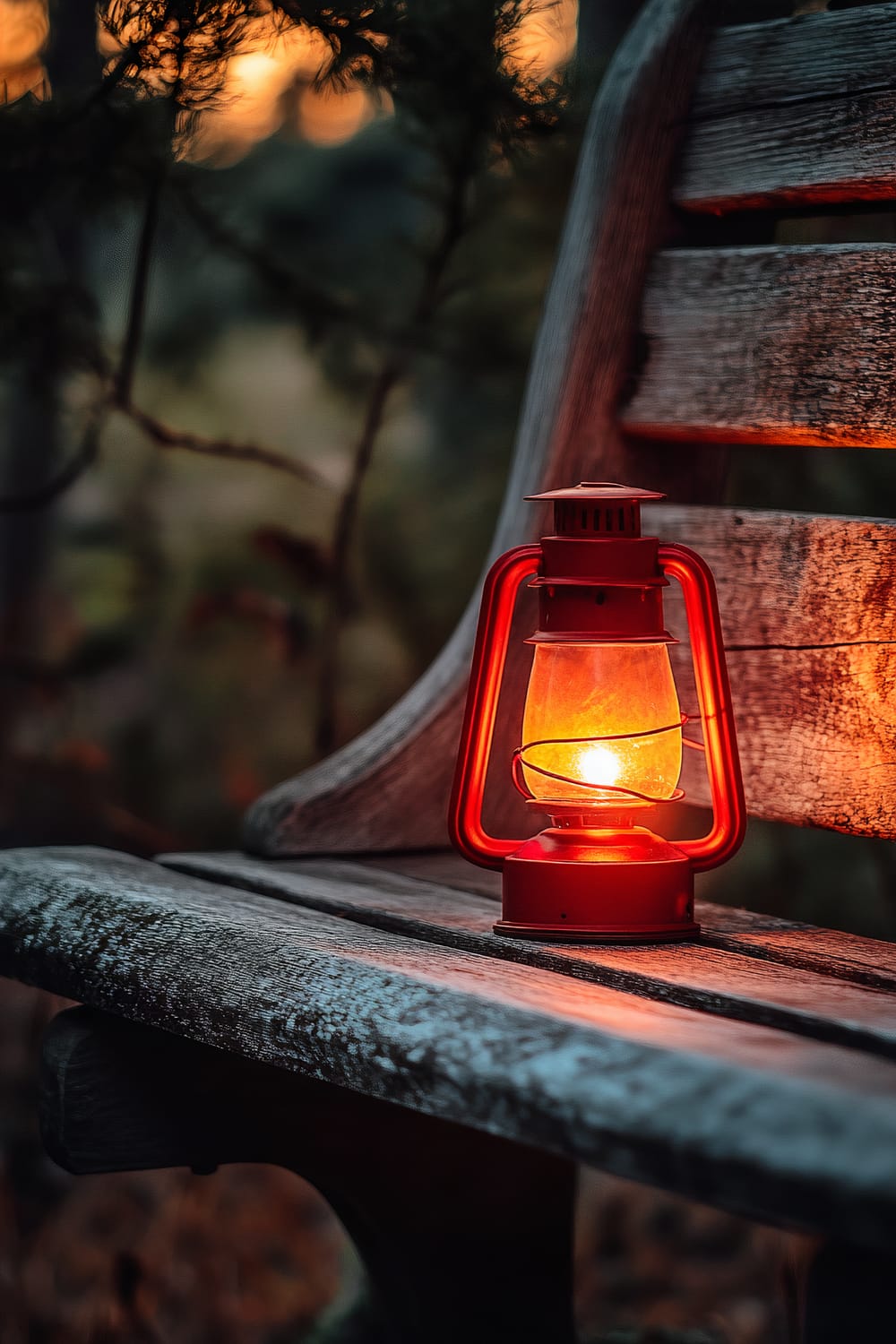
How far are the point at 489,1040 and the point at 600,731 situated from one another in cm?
39

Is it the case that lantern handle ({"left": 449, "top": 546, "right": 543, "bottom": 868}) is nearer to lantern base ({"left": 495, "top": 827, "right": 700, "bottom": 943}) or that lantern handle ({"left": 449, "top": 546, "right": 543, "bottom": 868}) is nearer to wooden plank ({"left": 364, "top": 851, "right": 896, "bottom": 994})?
lantern base ({"left": 495, "top": 827, "right": 700, "bottom": 943})

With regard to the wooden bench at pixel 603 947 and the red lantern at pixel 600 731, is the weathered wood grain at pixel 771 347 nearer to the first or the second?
the wooden bench at pixel 603 947

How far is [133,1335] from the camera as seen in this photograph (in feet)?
8.39

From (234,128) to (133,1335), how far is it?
1.95m

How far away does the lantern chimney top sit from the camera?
1.31m

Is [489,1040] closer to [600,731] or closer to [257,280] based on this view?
[600,731]

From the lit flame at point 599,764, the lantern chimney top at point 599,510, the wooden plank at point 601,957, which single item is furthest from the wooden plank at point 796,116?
the wooden plank at point 601,957

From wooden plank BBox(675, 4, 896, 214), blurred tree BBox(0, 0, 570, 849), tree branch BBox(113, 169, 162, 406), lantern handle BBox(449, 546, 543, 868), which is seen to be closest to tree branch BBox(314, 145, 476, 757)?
blurred tree BBox(0, 0, 570, 849)

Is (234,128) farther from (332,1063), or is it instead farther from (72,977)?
(332,1063)

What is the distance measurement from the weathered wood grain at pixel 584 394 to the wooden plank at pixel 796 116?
0.13 feet

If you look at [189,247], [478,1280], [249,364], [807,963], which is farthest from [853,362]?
[249,364]

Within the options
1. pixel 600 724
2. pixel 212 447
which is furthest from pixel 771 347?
pixel 212 447

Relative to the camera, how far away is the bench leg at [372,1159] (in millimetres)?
1441

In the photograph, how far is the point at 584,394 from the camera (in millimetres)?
1717
